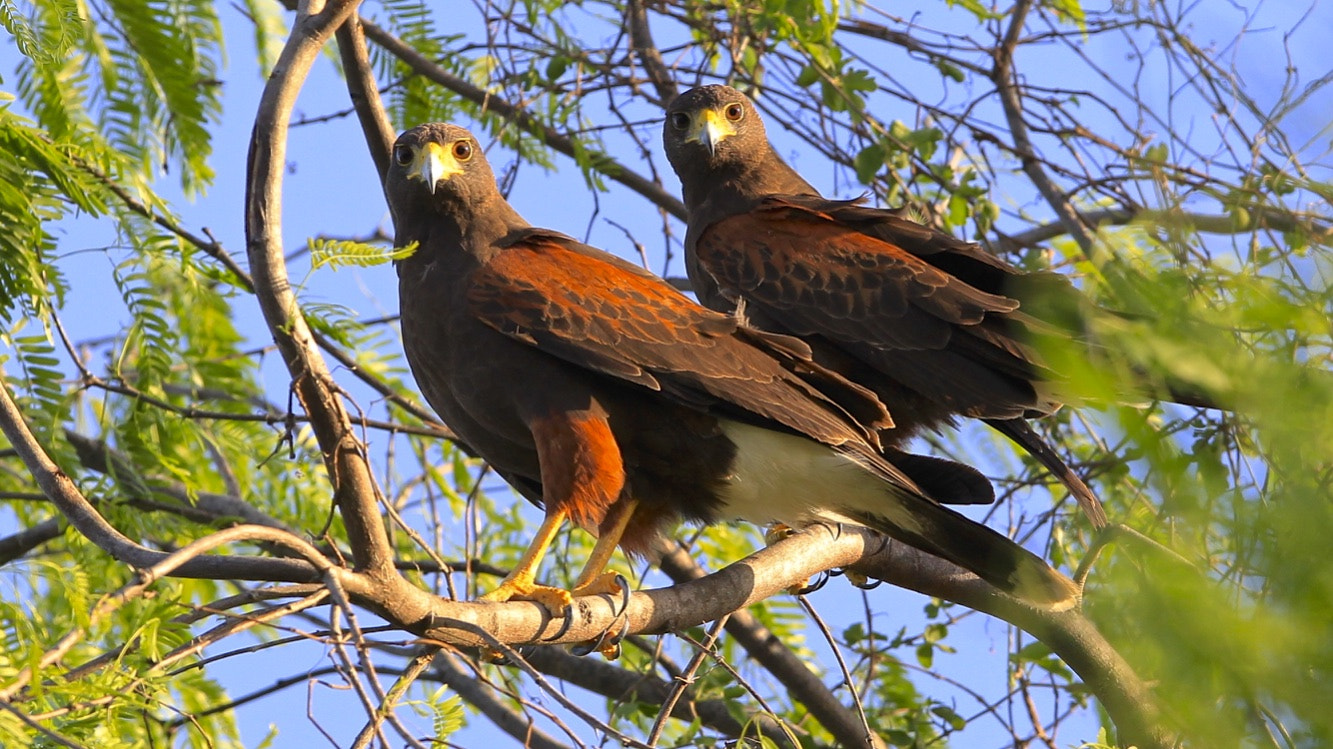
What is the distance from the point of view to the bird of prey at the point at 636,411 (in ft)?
12.8

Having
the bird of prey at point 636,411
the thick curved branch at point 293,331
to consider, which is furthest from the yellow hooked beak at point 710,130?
the thick curved branch at point 293,331

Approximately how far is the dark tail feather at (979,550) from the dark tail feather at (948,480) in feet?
0.37

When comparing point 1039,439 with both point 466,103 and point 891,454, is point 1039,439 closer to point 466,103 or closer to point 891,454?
point 891,454

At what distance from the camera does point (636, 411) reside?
4090mm

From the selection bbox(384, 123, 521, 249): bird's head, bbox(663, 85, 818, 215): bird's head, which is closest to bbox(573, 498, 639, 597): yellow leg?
bbox(384, 123, 521, 249): bird's head

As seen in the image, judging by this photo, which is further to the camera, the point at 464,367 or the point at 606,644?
the point at 464,367

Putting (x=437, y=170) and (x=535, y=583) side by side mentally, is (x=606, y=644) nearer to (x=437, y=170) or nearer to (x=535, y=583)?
(x=535, y=583)

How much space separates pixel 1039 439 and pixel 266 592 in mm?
3053

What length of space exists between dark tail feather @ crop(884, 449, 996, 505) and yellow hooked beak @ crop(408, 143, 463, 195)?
1775mm

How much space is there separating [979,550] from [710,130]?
2.27 meters

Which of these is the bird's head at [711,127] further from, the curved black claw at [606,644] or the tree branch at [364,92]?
the curved black claw at [606,644]

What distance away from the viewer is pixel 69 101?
5293 millimetres

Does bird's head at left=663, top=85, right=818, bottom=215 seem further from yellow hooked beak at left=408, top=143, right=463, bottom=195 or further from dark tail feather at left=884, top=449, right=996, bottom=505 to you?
dark tail feather at left=884, top=449, right=996, bottom=505

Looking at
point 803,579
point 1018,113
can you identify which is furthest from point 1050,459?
point 1018,113
